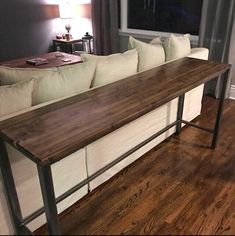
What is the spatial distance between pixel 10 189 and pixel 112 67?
1.06 meters

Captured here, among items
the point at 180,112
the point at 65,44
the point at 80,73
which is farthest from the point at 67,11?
the point at 80,73

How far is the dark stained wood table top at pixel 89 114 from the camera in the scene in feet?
3.87

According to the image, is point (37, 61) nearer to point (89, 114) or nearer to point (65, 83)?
point (65, 83)

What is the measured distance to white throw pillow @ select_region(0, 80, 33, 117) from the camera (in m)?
1.42

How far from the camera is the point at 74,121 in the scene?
1.37 meters

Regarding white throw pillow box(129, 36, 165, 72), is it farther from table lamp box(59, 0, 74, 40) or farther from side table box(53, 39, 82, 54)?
table lamp box(59, 0, 74, 40)

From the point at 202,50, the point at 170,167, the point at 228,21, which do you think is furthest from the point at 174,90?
the point at 228,21

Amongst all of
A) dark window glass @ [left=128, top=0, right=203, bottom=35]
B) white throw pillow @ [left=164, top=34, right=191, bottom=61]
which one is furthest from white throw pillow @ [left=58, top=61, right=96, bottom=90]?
dark window glass @ [left=128, top=0, right=203, bottom=35]

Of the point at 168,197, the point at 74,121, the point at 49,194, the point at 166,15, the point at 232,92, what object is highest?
the point at 166,15

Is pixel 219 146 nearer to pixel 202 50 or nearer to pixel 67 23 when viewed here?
pixel 202 50

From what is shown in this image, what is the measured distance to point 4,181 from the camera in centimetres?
143

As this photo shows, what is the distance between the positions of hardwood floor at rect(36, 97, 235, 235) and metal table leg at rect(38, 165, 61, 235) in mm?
492

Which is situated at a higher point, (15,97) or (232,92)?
(15,97)

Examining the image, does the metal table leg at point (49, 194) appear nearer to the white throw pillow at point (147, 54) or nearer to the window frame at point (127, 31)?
the white throw pillow at point (147, 54)
